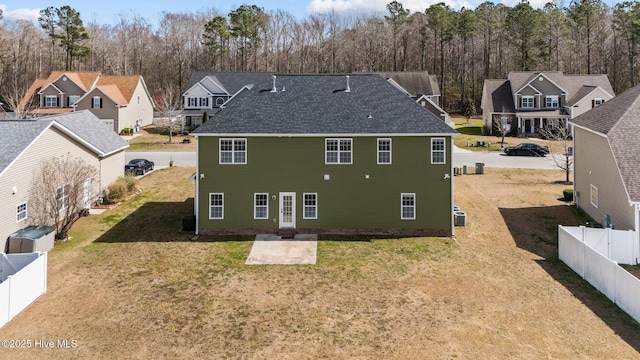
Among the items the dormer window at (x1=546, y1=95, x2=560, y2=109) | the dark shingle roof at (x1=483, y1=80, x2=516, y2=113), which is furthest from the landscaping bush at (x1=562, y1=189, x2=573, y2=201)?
the dormer window at (x1=546, y1=95, x2=560, y2=109)

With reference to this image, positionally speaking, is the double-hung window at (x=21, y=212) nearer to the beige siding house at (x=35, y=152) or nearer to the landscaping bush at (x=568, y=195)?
the beige siding house at (x=35, y=152)

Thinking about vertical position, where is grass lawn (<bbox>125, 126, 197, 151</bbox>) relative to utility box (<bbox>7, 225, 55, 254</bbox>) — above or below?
above

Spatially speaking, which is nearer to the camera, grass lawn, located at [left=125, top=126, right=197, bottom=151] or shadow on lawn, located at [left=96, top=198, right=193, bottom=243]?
shadow on lawn, located at [left=96, top=198, right=193, bottom=243]

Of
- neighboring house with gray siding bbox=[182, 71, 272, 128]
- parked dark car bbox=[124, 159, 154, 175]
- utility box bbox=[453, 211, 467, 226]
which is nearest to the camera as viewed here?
utility box bbox=[453, 211, 467, 226]

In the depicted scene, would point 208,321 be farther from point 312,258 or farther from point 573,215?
point 573,215

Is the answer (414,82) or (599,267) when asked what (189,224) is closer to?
(599,267)

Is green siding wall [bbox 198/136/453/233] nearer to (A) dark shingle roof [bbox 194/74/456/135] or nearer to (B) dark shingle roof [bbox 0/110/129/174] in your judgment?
(A) dark shingle roof [bbox 194/74/456/135]

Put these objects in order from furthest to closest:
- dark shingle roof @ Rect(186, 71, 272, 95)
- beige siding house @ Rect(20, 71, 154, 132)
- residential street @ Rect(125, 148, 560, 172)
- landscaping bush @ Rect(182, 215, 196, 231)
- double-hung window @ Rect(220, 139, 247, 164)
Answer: dark shingle roof @ Rect(186, 71, 272, 95) → beige siding house @ Rect(20, 71, 154, 132) → residential street @ Rect(125, 148, 560, 172) → landscaping bush @ Rect(182, 215, 196, 231) → double-hung window @ Rect(220, 139, 247, 164)
